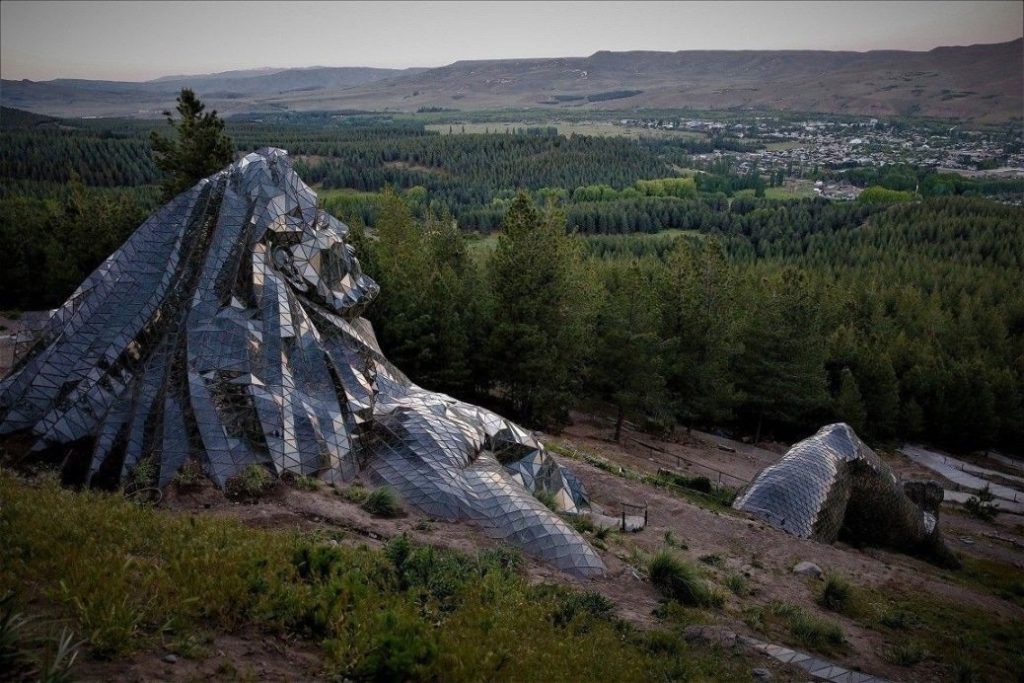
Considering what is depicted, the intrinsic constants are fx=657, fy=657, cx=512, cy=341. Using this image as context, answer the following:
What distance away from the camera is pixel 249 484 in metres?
14.7

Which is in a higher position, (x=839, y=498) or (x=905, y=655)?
(x=905, y=655)

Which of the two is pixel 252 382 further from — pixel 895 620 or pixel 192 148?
pixel 192 148

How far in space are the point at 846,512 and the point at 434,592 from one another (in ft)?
63.7

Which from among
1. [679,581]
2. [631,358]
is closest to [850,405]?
[631,358]

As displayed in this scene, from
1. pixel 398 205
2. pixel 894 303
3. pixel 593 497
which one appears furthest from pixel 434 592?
pixel 894 303

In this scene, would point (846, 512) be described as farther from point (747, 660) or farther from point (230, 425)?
point (230, 425)

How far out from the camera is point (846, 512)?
2455cm

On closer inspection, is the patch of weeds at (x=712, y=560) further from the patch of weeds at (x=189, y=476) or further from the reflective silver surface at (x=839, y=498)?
the patch of weeds at (x=189, y=476)

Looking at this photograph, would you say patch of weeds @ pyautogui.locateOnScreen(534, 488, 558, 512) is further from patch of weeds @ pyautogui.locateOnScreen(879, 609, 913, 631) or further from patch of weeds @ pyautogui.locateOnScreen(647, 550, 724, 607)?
patch of weeds @ pyautogui.locateOnScreen(879, 609, 913, 631)

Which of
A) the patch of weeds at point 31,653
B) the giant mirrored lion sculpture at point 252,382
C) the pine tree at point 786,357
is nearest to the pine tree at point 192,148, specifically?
the giant mirrored lion sculpture at point 252,382

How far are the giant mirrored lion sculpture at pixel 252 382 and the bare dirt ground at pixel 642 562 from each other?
961mm

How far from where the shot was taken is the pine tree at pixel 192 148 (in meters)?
33.6

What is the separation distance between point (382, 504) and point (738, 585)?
885 cm

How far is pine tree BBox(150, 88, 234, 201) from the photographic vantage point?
33.6 m
